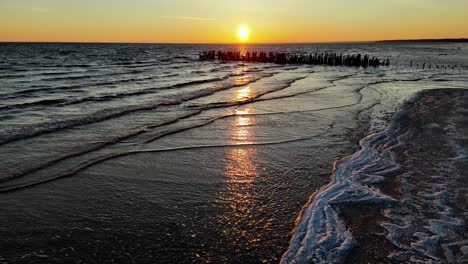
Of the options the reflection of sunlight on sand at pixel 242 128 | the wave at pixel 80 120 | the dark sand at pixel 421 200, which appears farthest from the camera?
the wave at pixel 80 120

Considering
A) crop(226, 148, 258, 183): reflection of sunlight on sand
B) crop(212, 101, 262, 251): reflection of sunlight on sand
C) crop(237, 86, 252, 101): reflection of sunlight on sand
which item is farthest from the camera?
crop(237, 86, 252, 101): reflection of sunlight on sand

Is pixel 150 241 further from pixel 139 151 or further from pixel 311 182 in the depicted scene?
pixel 139 151

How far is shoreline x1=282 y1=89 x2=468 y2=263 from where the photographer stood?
483 centimetres

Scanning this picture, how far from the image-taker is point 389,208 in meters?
6.12

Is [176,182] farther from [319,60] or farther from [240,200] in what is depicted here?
[319,60]

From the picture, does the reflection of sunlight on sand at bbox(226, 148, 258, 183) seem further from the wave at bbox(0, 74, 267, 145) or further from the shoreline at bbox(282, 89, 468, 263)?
the wave at bbox(0, 74, 267, 145)

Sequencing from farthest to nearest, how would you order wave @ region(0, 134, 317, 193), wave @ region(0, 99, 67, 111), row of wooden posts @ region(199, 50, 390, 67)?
1. row of wooden posts @ region(199, 50, 390, 67)
2. wave @ region(0, 99, 67, 111)
3. wave @ region(0, 134, 317, 193)

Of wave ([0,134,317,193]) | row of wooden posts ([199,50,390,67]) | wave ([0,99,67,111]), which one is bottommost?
wave ([0,134,317,193])

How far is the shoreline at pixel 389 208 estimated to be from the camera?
4828 mm

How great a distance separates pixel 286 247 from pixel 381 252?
1.22m

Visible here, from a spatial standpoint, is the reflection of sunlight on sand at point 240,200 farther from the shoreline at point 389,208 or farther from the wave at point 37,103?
the wave at point 37,103

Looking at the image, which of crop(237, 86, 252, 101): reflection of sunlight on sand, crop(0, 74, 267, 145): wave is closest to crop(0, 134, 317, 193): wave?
crop(0, 74, 267, 145): wave

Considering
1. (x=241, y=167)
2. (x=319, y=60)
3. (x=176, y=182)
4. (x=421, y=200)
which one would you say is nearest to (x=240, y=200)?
(x=176, y=182)

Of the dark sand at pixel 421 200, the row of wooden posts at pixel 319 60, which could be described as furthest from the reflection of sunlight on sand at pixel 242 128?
the row of wooden posts at pixel 319 60
